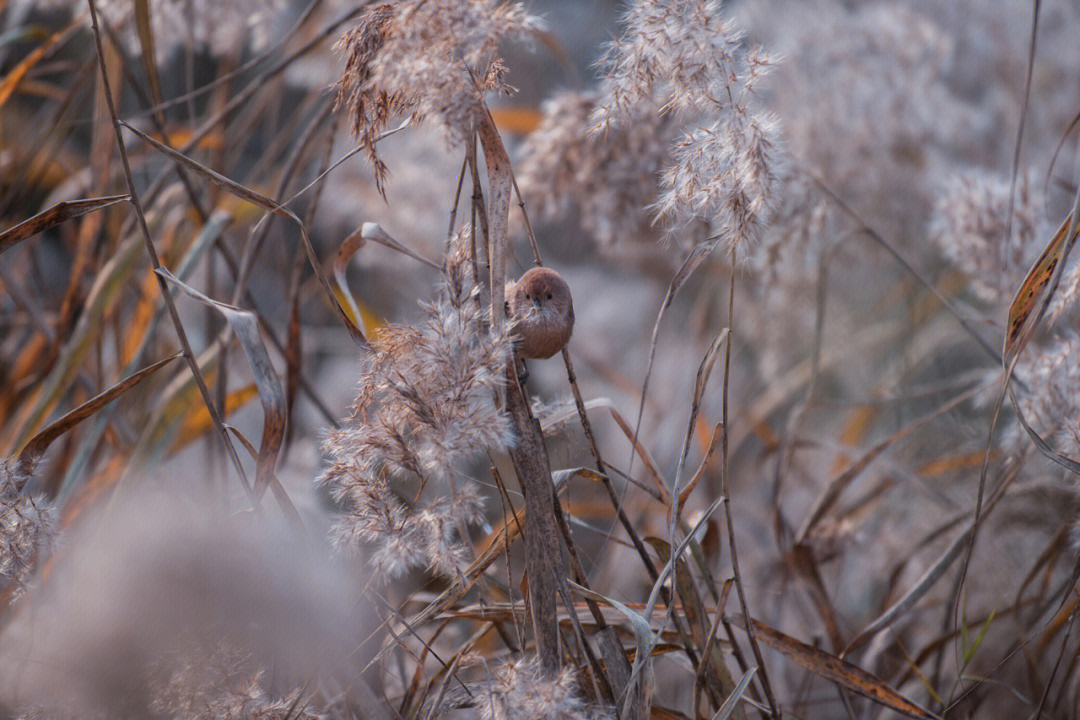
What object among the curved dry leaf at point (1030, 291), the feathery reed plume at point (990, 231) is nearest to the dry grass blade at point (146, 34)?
the curved dry leaf at point (1030, 291)

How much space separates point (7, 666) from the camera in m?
0.45

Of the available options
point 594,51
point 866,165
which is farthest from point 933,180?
point 594,51

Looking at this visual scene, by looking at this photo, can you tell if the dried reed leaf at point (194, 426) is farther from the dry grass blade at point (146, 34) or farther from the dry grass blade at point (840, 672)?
the dry grass blade at point (840, 672)

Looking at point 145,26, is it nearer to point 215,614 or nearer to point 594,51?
point 215,614

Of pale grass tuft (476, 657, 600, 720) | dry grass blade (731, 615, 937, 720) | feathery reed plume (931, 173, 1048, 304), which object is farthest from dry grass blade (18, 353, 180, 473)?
feathery reed plume (931, 173, 1048, 304)

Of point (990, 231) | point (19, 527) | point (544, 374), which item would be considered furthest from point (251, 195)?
point (544, 374)

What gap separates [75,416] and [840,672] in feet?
1.56

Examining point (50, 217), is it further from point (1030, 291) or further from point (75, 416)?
point (1030, 291)

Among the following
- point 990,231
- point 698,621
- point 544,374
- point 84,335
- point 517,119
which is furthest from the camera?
point 544,374

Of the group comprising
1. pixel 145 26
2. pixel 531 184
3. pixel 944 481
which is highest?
pixel 145 26

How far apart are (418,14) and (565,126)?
15.0 inches

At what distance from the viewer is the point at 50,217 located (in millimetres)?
412

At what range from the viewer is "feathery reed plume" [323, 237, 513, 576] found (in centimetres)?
33

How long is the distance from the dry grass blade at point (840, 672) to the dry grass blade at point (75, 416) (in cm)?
39
